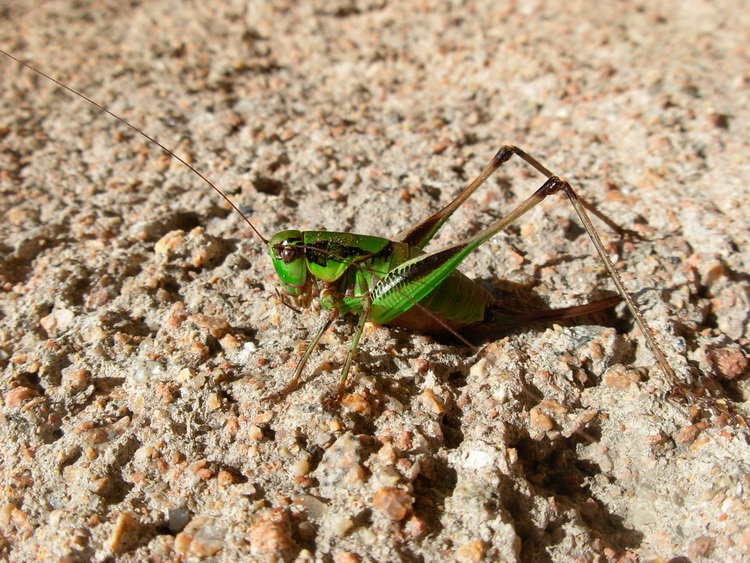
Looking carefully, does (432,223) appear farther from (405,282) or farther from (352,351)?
(352,351)

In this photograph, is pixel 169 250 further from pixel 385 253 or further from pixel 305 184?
pixel 385 253

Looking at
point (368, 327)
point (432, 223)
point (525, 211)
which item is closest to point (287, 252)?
point (368, 327)

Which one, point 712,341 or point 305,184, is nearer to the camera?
point 712,341

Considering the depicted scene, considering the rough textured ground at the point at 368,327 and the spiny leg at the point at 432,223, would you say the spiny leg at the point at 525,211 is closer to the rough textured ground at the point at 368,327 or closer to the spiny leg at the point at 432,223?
the spiny leg at the point at 432,223

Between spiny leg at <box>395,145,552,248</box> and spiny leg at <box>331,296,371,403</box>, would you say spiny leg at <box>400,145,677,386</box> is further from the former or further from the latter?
spiny leg at <box>331,296,371,403</box>

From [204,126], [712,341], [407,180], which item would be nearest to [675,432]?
[712,341]

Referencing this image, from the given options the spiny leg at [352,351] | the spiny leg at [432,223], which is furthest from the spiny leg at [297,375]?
the spiny leg at [432,223]

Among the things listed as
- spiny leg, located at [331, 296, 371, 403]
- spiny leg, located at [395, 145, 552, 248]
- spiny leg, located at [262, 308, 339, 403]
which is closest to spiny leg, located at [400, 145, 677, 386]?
spiny leg, located at [395, 145, 552, 248]
